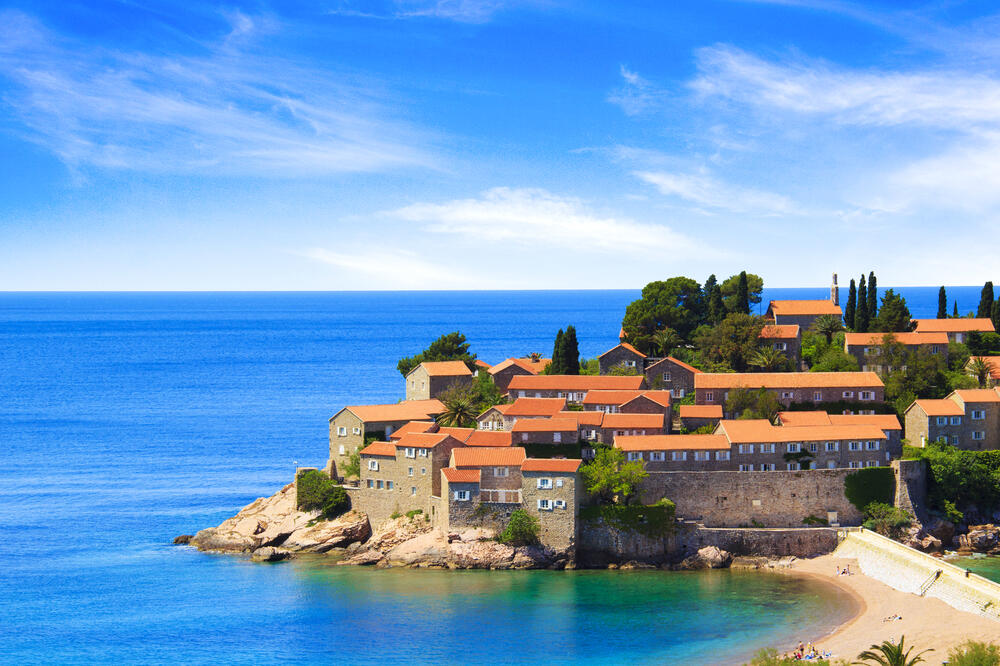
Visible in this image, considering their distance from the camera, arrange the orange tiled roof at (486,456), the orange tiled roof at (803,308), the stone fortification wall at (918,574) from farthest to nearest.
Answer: the orange tiled roof at (803,308) < the orange tiled roof at (486,456) < the stone fortification wall at (918,574)

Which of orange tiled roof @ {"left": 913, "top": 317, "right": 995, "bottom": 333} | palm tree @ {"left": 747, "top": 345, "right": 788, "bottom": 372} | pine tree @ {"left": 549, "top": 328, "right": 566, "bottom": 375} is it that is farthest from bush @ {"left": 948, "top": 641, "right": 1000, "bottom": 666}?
orange tiled roof @ {"left": 913, "top": 317, "right": 995, "bottom": 333}

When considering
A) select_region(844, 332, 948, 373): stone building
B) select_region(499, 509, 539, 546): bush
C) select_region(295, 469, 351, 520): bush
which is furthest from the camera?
select_region(844, 332, 948, 373): stone building

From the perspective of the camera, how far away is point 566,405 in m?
82.4

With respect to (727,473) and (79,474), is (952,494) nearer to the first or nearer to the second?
(727,473)

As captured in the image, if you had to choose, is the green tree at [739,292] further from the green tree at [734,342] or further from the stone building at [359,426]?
the stone building at [359,426]

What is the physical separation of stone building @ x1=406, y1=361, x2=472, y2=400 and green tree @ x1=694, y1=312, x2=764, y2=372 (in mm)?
23080

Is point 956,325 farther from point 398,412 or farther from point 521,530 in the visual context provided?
point 398,412

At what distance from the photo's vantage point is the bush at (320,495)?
75000 mm

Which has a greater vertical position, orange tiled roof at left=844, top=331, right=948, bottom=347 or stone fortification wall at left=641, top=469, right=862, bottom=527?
orange tiled roof at left=844, top=331, right=948, bottom=347

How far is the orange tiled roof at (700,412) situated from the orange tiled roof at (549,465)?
14.6 meters

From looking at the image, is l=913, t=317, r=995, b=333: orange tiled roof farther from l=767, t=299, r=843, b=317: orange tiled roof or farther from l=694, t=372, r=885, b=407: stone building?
l=694, t=372, r=885, b=407: stone building

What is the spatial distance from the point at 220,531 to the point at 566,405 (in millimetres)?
29385

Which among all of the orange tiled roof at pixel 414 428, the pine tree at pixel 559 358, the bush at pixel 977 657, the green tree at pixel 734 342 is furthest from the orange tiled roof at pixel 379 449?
the bush at pixel 977 657

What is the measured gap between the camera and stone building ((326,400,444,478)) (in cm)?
7756
